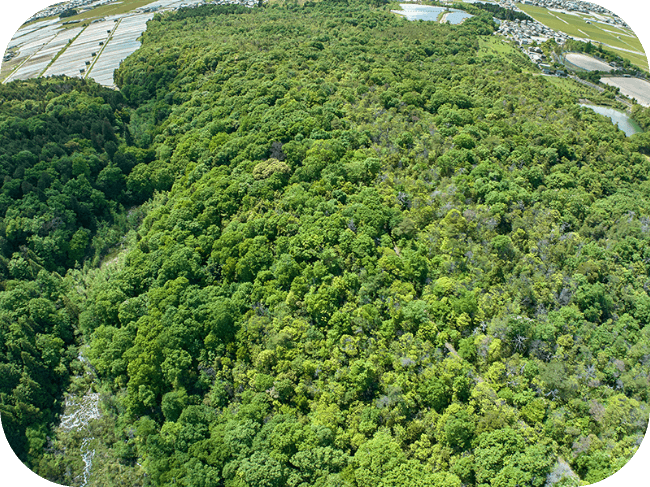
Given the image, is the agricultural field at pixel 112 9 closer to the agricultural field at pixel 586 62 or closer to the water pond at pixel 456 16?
the water pond at pixel 456 16

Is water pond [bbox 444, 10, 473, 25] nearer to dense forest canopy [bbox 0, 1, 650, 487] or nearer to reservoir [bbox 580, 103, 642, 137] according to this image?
dense forest canopy [bbox 0, 1, 650, 487]

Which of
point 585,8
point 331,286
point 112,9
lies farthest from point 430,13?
point 331,286

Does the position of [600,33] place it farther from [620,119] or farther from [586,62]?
[620,119]

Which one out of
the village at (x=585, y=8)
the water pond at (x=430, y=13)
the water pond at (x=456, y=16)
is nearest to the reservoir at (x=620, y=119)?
the village at (x=585, y=8)

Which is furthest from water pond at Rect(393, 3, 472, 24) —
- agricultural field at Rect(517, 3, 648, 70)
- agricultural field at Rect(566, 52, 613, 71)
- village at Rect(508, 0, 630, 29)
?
agricultural field at Rect(566, 52, 613, 71)

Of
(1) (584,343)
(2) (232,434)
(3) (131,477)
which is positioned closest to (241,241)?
(2) (232,434)

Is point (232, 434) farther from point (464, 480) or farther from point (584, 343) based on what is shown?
point (584, 343)
